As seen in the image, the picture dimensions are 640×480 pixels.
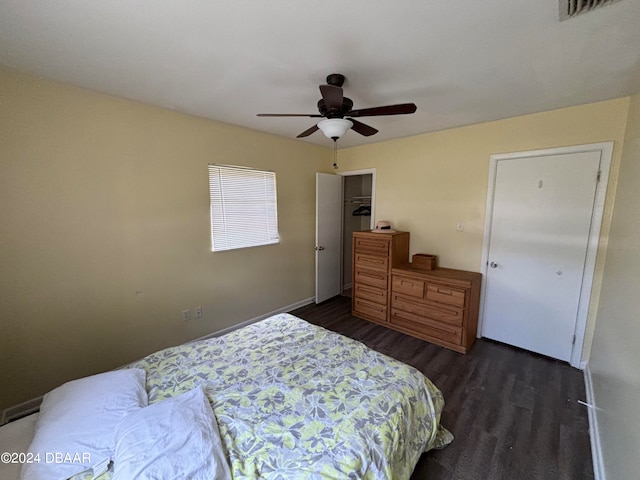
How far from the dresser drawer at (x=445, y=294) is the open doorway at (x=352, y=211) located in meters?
1.79

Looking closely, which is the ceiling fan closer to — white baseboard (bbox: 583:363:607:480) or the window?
the window

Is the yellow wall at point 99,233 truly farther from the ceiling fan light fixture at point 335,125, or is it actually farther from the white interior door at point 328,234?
the ceiling fan light fixture at point 335,125

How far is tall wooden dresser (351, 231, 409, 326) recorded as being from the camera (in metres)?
3.28

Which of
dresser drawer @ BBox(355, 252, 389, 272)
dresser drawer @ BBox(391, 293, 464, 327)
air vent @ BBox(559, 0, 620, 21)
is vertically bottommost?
dresser drawer @ BBox(391, 293, 464, 327)

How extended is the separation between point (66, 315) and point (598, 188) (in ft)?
15.2

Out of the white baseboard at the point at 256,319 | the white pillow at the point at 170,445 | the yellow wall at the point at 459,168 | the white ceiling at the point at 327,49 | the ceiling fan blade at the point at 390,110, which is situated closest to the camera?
the white pillow at the point at 170,445

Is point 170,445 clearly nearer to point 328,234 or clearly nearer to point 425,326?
point 425,326

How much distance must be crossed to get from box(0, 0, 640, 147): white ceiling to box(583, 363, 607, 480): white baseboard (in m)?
2.38

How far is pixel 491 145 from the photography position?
9.28 ft

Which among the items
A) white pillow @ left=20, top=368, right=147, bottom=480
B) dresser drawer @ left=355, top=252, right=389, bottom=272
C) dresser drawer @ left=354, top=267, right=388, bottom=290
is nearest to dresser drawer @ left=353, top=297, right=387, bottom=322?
dresser drawer @ left=354, top=267, right=388, bottom=290

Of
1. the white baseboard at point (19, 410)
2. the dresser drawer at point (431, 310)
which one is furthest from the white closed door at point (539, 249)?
the white baseboard at point (19, 410)

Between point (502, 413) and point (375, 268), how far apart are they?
184cm

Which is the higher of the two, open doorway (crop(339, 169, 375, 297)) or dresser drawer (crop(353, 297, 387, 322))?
open doorway (crop(339, 169, 375, 297))

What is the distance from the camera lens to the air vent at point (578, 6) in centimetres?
114
